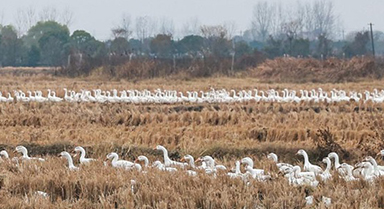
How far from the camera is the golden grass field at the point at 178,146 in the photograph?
723 cm

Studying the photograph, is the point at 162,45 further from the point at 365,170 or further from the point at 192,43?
the point at 365,170

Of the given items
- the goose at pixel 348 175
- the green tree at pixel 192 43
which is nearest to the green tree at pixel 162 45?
the green tree at pixel 192 43

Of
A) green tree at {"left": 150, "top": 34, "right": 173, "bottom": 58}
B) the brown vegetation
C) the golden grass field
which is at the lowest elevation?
the golden grass field

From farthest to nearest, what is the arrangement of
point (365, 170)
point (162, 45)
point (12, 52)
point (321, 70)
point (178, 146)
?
point (12, 52), point (162, 45), point (321, 70), point (178, 146), point (365, 170)

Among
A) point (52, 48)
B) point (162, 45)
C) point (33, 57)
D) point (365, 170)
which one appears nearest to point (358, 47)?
point (162, 45)

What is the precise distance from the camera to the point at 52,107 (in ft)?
65.2

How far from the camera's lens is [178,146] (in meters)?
13.5

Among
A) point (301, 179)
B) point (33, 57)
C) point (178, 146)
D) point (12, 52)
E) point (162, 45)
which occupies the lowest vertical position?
point (178, 146)

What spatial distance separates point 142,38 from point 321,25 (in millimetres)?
29838

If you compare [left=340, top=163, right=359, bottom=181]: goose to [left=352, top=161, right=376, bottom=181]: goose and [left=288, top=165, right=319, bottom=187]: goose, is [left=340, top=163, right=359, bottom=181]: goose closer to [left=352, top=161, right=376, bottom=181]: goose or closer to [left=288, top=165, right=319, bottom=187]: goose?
[left=352, top=161, right=376, bottom=181]: goose

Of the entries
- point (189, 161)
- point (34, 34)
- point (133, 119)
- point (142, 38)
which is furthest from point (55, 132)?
point (142, 38)

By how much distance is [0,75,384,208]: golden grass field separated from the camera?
723 cm

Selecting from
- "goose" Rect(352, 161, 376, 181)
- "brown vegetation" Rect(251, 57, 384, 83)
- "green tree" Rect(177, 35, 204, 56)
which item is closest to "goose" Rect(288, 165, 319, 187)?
"goose" Rect(352, 161, 376, 181)

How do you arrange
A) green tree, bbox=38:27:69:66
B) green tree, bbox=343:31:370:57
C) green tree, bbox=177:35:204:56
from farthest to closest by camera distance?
green tree, bbox=177:35:204:56, green tree, bbox=38:27:69:66, green tree, bbox=343:31:370:57
